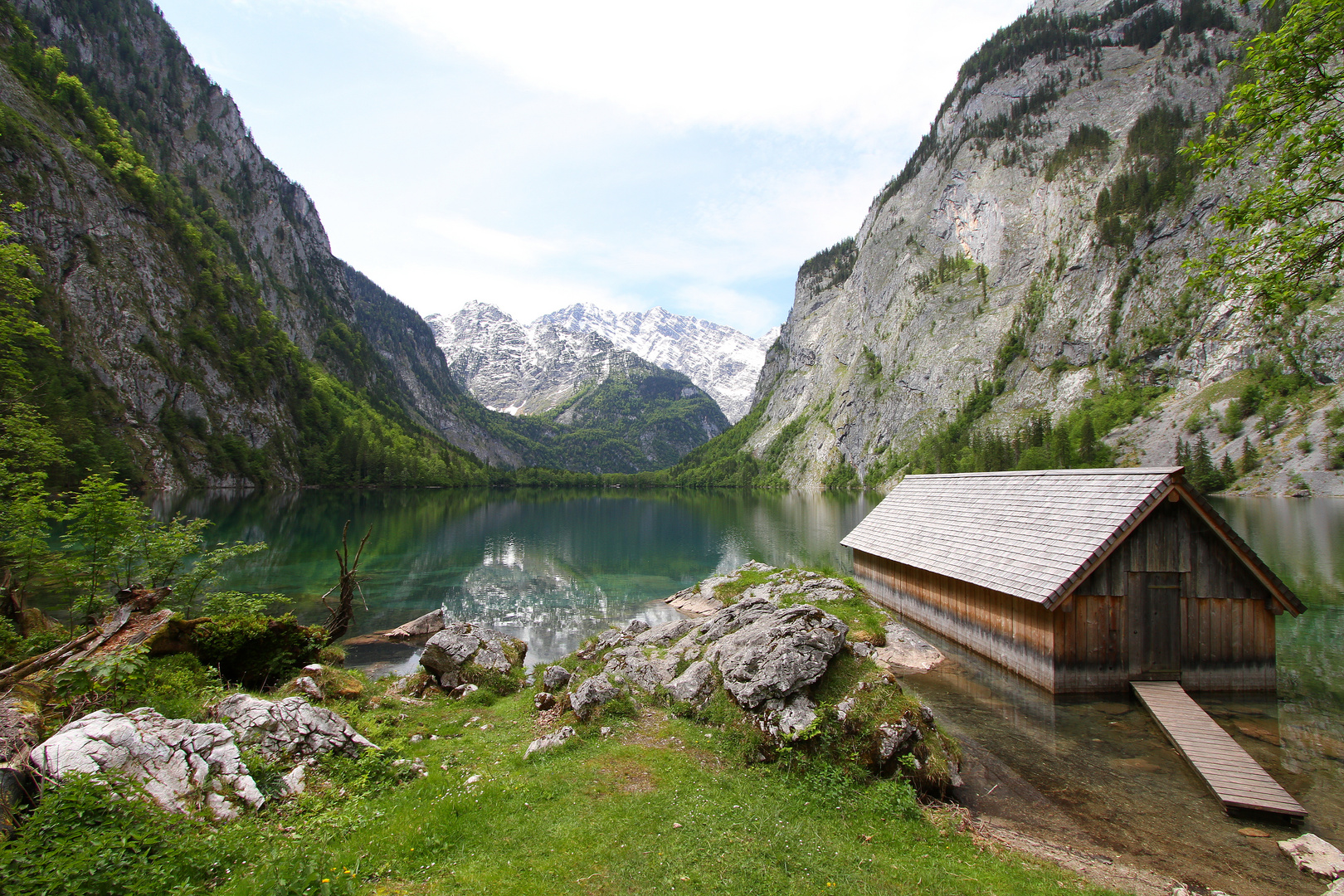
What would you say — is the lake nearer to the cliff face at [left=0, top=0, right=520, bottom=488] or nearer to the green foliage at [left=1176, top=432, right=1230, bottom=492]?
the green foliage at [left=1176, top=432, right=1230, bottom=492]

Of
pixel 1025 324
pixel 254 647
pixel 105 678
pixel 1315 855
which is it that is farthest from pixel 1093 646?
pixel 1025 324

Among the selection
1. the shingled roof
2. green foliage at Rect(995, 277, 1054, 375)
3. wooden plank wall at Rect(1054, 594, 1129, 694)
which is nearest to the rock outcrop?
the shingled roof

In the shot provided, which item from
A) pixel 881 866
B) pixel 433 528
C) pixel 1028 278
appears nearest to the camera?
pixel 881 866

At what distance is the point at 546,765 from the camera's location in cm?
1121

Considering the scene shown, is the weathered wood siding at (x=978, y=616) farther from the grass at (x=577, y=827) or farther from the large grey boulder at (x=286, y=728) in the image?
the large grey boulder at (x=286, y=728)

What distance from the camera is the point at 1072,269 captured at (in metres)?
134

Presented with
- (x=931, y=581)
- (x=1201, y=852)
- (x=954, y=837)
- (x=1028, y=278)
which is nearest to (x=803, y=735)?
(x=954, y=837)

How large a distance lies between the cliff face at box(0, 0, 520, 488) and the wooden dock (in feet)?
367

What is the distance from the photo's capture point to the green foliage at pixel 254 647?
13.7 m

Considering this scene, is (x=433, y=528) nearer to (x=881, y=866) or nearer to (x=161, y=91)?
(x=881, y=866)

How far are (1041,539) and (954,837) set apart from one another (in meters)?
12.3

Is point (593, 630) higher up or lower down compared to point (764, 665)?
lower down

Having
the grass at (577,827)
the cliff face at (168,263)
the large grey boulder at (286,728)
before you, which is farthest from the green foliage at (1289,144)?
the cliff face at (168,263)

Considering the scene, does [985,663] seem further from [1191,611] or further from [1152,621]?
[1191,611]
